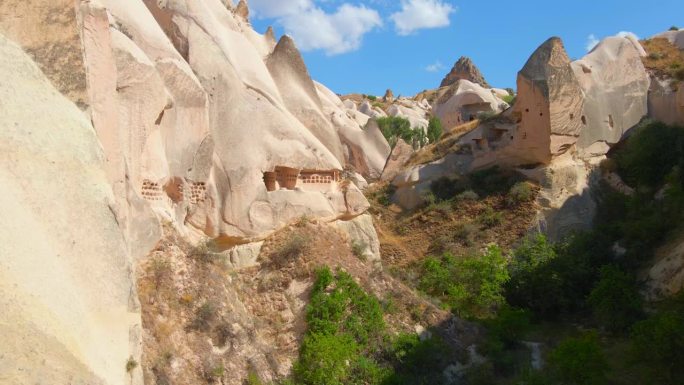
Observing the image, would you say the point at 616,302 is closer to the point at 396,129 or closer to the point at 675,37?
the point at 675,37

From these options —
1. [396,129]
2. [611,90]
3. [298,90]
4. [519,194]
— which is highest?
[396,129]

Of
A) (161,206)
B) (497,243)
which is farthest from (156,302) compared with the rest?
(497,243)

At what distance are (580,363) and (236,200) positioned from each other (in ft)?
16.2

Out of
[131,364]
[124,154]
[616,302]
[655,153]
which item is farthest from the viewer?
[655,153]

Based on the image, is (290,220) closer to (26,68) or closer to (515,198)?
(26,68)

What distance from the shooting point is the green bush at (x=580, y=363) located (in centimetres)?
809

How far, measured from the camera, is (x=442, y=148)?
19828 millimetres

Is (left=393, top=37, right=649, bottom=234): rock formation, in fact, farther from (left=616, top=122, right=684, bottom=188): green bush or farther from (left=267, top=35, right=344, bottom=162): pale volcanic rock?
(left=267, top=35, right=344, bottom=162): pale volcanic rock

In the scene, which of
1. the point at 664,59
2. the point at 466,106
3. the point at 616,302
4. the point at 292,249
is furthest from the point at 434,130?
the point at 292,249

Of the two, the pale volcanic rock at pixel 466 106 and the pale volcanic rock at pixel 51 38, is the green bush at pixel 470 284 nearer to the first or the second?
the pale volcanic rock at pixel 51 38

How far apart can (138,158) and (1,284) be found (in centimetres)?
369

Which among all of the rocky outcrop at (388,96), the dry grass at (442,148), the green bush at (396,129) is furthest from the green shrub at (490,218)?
the rocky outcrop at (388,96)

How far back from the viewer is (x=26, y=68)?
5320 millimetres

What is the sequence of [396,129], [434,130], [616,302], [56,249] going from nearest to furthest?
[56,249]
[616,302]
[434,130]
[396,129]
